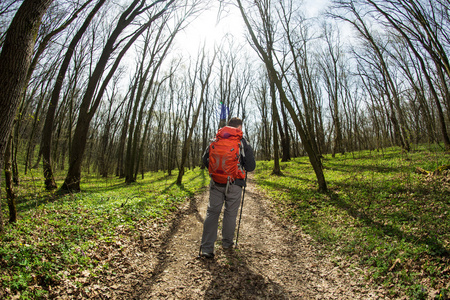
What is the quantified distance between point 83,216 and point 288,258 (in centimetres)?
458

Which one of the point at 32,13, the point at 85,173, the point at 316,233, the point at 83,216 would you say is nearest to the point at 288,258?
the point at 316,233

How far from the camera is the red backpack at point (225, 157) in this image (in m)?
3.78

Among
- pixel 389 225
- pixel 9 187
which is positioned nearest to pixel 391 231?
pixel 389 225

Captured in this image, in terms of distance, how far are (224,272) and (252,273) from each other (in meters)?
0.47

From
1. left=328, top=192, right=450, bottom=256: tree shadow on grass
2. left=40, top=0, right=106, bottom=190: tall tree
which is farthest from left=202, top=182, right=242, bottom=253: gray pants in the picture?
left=40, top=0, right=106, bottom=190: tall tree

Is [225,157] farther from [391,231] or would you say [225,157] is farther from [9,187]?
[9,187]

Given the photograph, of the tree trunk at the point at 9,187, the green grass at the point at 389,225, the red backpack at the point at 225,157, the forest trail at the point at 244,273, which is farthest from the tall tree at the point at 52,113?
the green grass at the point at 389,225

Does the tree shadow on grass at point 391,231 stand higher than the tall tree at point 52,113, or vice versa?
the tall tree at point 52,113

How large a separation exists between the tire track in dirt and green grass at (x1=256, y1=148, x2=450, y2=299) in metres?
0.39

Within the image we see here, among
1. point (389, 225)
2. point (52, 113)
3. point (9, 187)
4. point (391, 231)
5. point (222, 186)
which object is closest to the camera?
point (9, 187)

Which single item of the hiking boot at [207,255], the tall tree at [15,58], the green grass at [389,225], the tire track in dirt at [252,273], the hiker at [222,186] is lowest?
the tire track in dirt at [252,273]

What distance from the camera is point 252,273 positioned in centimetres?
346

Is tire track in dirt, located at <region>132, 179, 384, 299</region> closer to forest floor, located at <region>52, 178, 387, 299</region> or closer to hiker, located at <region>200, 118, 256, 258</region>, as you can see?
forest floor, located at <region>52, 178, 387, 299</region>

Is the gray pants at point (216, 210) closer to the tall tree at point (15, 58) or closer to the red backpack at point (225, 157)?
the red backpack at point (225, 157)
